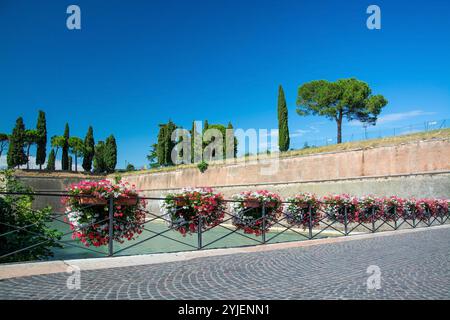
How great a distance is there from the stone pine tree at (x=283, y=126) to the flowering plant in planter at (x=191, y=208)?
107ft

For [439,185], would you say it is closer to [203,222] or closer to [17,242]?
[203,222]

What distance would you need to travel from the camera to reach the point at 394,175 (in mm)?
22625

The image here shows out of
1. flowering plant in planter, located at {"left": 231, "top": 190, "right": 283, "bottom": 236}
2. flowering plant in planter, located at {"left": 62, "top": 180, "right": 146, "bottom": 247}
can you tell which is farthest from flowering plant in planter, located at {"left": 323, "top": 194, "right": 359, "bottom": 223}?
flowering plant in planter, located at {"left": 62, "top": 180, "right": 146, "bottom": 247}

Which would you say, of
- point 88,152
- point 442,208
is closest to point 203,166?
point 442,208

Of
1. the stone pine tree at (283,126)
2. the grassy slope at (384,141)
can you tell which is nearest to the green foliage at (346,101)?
the stone pine tree at (283,126)

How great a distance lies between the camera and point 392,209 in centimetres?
1551

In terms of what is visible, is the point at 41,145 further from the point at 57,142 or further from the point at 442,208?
the point at 442,208

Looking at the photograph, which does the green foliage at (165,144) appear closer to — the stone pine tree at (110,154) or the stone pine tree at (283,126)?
the stone pine tree at (110,154)

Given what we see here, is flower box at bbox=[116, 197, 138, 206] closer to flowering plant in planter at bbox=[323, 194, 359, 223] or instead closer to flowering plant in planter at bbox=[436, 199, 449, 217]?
flowering plant in planter at bbox=[323, 194, 359, 223]

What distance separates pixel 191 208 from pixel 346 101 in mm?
44700

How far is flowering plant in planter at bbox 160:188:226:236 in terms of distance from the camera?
8242 mm

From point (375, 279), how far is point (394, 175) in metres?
20.1

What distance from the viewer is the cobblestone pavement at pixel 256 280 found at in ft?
12.6
